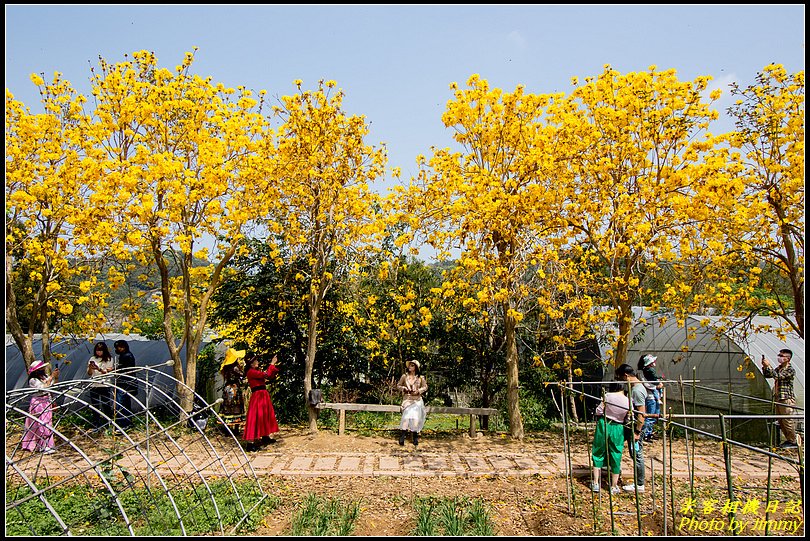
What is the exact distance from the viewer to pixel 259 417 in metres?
9.60

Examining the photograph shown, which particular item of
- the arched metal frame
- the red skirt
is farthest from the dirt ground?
the red skirt

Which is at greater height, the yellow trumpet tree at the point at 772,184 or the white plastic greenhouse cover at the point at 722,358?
the yellow trumpet tree at the point at 772,184

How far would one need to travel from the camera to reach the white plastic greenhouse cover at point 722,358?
11391 mm

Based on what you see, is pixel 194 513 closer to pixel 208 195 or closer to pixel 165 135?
pixel 208 195

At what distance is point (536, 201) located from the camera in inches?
390

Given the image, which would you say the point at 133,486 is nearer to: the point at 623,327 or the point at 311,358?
the point at 311,358

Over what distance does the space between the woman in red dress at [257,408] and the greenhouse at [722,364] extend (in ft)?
21.2

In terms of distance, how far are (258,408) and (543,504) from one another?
4708 millimetres

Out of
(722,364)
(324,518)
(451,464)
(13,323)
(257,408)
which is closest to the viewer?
(324,518)

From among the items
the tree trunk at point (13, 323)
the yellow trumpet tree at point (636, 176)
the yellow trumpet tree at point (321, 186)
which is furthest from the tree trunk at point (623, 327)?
the tree trunk at point (13, 323)

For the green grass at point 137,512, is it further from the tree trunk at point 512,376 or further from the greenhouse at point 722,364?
the greenhouse at point 722,364

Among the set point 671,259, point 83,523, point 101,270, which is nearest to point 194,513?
point 83,523

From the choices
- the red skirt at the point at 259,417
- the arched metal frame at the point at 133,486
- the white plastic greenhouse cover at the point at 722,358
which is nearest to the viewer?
the arched metal frame at the point at 133,486

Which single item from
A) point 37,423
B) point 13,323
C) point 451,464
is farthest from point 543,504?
point 13,323
